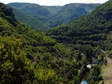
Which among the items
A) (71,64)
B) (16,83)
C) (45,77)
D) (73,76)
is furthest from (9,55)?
(71,64)

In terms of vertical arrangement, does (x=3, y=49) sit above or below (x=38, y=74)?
above

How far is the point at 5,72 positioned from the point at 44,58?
10187 cm

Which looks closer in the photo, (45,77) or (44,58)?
(45,77)

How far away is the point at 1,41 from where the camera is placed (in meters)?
67.0

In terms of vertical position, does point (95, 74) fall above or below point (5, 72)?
below

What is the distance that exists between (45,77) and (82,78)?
279ft

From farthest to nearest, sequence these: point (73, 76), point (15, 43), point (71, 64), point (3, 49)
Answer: point (71, 64)
point (73, 76)
point (15, 43)
point (3, 49)

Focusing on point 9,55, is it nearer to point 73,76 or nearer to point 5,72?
point 5,72

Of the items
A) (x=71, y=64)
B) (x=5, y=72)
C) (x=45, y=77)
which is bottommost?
(x=71, y=64)

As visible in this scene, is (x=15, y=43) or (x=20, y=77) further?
(x=15, y=43)

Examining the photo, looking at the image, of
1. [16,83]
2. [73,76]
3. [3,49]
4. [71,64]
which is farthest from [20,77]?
[71,64]

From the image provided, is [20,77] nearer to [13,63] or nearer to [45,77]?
[13,63]

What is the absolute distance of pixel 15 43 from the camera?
225 ft

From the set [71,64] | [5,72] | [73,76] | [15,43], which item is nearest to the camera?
[5,72]
